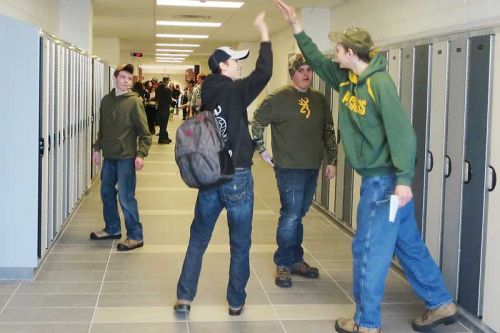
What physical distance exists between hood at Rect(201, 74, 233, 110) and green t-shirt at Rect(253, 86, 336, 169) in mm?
916

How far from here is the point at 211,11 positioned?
11.5 meters

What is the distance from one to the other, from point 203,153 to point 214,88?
15.6 inches

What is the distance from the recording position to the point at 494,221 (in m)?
3.89

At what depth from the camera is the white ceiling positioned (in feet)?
34.2

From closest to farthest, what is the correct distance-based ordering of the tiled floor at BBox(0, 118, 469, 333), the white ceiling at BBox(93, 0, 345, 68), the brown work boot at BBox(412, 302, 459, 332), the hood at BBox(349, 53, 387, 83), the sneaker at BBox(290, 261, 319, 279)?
1. the hood at BBox(349, 53, 387, 83)
2. the brown work boot at BBox(412, 302, 459, 332)
3. the tiled floor at BBox(0, 118, 469, 333)
4. the sneaker at BBox(290, 261, 319, 279)
5. the white ceiling at BBox(93, 0, 345, 68)

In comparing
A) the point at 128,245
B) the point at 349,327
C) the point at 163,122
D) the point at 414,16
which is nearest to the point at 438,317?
the point at 349,327

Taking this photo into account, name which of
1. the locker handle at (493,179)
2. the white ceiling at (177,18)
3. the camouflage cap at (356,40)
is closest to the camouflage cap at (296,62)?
the camouflage cap at (356,40)

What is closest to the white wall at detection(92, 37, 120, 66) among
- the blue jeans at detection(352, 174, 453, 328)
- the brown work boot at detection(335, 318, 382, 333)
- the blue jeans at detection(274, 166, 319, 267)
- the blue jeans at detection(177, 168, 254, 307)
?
the blue jeans at detection(274, 166, 319, 267)

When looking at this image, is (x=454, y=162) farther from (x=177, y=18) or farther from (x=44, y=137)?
(x=177, y=18)

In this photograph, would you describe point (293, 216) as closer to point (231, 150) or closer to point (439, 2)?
point (231, 150)

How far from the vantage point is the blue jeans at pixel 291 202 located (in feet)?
16.3

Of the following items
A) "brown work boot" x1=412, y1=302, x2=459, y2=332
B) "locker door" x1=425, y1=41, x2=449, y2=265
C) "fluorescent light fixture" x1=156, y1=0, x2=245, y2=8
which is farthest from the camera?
"fluorescent light fixture" x1=156, y1=0, x2=245, y2=8

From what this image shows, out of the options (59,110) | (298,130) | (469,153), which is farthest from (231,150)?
(59,110)

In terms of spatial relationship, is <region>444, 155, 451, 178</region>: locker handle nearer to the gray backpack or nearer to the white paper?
the white paper
